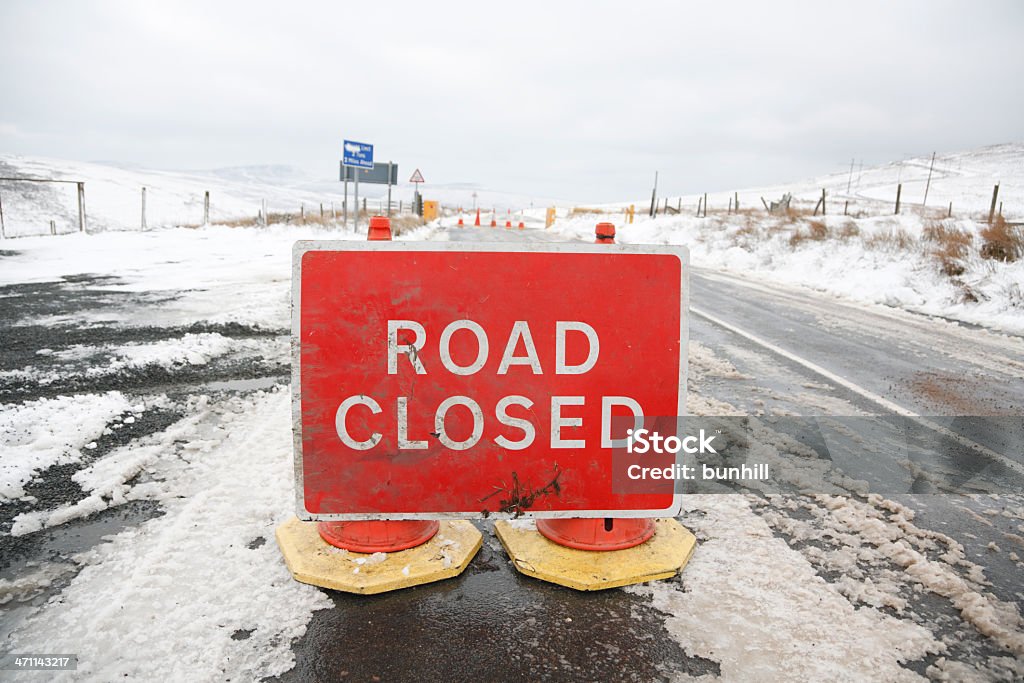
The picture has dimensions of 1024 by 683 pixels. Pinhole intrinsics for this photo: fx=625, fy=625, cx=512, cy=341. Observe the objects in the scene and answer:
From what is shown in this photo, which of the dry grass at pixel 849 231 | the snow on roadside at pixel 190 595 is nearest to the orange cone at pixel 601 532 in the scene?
the snow on roadside at pixel 190 595

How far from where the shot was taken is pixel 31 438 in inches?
143

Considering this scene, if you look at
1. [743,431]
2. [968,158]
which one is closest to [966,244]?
[743,431]

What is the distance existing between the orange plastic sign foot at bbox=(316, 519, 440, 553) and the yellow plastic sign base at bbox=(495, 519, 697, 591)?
42 centimetres

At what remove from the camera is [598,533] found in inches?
107

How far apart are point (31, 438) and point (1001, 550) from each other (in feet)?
16.6

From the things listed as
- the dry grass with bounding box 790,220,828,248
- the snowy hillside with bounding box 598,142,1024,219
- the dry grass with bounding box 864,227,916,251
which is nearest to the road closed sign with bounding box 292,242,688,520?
the dry grass with bounding box 864,227,916,251

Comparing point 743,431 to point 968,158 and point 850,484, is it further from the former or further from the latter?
point 968,158

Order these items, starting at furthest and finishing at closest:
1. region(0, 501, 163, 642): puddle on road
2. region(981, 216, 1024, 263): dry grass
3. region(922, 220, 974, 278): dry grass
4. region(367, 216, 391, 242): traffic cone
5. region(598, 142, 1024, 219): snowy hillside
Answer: region(598, 142, 1024, 219): snowy hillside → region(922, 220, 974, 278): dry grass → region(981, 216, 1024, 263): dry grass → region(367, 216, 391, 242): traffic cone → region(0, 501, 163, 642): puddle on road

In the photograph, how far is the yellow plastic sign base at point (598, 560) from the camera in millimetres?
2496

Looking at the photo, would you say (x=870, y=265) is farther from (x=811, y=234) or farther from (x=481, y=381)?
(x=481, y=381)

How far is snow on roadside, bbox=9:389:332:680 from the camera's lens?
198 cm

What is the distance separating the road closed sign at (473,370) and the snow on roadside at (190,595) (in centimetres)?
40

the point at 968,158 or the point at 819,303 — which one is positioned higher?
the point at 968,158

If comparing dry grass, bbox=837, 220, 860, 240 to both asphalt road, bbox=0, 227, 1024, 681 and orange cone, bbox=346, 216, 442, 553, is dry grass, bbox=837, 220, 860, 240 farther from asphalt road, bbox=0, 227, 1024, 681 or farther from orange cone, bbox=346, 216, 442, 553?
orange cone, bbox=346, 216, 442, 553
